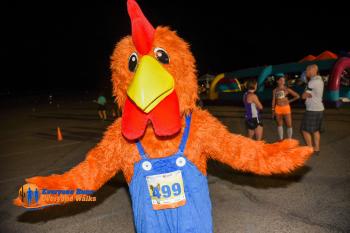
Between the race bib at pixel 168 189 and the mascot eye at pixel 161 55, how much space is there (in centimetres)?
73

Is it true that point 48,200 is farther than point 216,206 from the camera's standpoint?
No

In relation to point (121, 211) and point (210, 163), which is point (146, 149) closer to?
point (121, 211)

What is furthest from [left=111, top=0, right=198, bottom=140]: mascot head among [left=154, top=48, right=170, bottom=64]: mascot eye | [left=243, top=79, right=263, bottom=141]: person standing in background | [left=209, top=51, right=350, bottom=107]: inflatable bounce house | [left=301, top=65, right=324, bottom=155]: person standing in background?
[left=209, top=51, right=350, bottom=107]: inflatable bounce house

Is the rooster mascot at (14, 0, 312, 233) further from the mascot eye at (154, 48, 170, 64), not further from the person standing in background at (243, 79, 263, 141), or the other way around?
the person standing in background at (243, 79, 263, 141)

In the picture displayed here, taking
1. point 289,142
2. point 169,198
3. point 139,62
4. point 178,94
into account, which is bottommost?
point 169,198

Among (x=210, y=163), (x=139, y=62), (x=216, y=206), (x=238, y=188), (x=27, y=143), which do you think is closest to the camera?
(x=139, y=62)

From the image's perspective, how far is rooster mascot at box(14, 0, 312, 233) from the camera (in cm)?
195

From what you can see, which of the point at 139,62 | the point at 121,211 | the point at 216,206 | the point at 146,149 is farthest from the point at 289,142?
the point at 121,211

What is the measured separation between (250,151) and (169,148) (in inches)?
22.3

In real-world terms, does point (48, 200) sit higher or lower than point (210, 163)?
higher

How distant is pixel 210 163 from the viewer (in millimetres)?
6117

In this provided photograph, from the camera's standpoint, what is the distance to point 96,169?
7.59 feet

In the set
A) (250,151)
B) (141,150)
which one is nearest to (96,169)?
(141,150)

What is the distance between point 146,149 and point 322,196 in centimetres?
312
